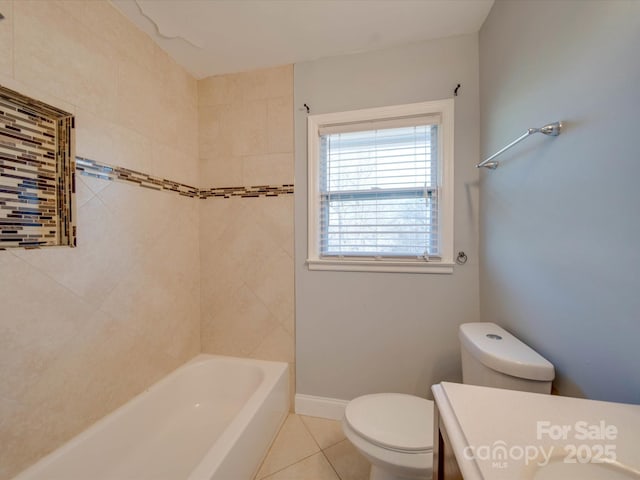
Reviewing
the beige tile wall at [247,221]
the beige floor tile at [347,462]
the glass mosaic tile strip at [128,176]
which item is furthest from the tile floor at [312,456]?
the glass mosaic tile strip at [128,176]

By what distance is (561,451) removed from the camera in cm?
48

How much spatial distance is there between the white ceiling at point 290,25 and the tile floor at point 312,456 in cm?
238

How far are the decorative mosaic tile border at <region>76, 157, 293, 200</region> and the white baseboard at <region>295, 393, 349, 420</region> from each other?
1.40m

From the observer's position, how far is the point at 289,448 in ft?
4.83

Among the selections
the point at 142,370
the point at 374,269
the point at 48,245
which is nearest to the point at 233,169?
the point at 48,245

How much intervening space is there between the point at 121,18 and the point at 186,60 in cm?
39

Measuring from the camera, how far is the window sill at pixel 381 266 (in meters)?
1.54

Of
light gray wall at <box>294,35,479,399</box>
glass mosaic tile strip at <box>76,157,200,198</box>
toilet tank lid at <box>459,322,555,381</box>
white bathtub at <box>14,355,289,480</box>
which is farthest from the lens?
light gray wall at <box>294,35,479,399</box>

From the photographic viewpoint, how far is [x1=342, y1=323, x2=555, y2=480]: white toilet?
0.88 metres

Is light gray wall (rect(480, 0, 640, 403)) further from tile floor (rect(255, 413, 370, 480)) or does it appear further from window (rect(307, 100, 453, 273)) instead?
tile floor (rect(255, 413, 370, 480))

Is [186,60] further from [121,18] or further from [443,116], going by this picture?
[443,116]

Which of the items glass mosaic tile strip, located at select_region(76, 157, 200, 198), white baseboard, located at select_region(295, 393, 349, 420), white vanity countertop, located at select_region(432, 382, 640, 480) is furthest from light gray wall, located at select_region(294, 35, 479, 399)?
white vanity countertop, located at select_region(432, 382, 640, 480)

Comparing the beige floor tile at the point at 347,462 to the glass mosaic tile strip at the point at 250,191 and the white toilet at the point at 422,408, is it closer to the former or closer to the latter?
the white toilet at the point at 422,408

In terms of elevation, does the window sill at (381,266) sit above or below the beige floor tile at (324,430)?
above
